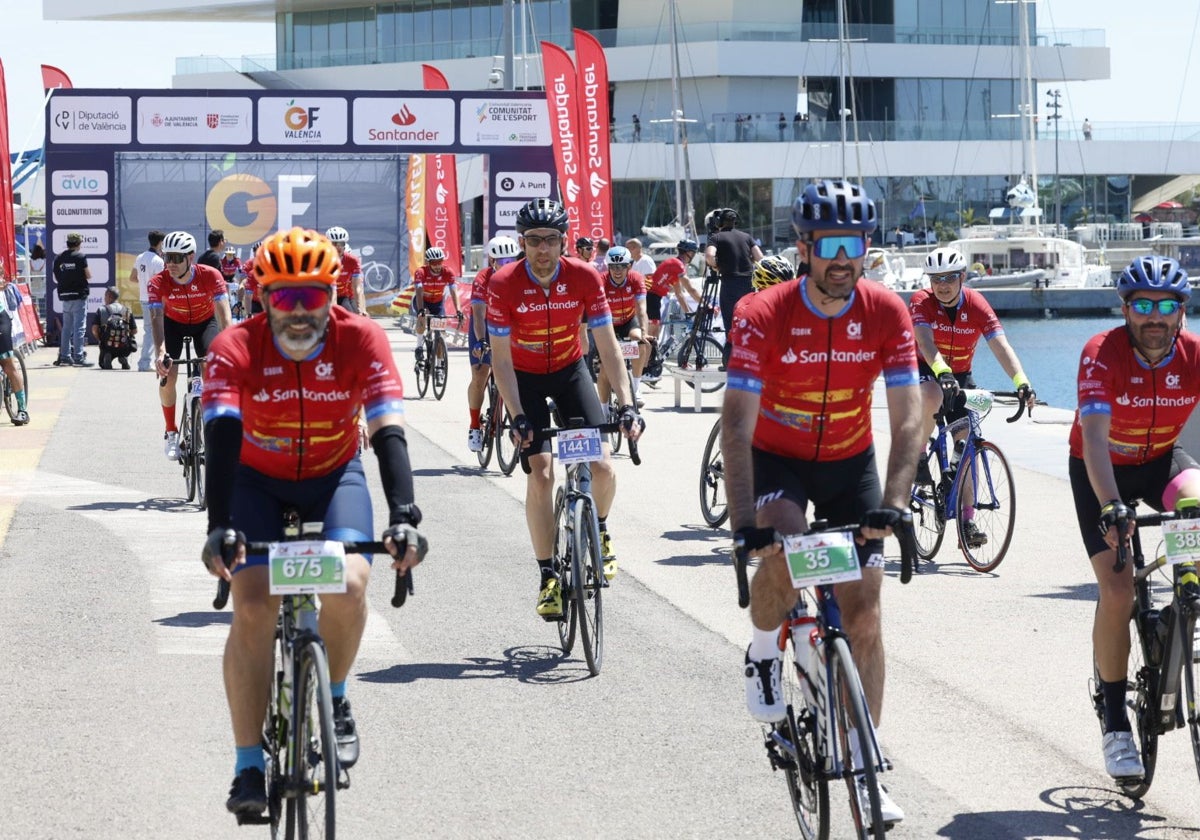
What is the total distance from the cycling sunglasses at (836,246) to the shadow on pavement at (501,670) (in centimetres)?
307

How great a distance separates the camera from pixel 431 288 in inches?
929

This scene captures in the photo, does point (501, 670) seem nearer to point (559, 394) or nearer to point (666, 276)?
point (559, 394)

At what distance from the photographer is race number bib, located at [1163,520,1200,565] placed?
18.6 feet

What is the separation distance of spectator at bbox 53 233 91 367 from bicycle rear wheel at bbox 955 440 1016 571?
21912 millimetres

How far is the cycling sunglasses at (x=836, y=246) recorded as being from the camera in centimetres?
545

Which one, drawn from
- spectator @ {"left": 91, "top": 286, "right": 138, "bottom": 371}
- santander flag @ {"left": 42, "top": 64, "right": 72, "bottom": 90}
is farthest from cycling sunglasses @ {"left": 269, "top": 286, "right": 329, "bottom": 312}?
santander flag @ {"left": 42, "top": 64, "right": 72, "bottom": 90}

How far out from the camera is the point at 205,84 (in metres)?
84.3

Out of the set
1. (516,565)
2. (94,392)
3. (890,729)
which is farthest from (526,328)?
(94,392)

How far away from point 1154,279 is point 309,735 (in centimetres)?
326

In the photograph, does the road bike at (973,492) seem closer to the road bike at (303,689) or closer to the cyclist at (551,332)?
the cyclist at (551,332)

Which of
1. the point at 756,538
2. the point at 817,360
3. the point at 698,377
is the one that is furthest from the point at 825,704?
the point at 698,377

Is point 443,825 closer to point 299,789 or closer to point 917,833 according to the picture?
point 299,789

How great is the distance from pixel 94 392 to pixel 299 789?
21.0 meters

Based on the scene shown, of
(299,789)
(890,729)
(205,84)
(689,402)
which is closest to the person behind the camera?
(299,789)
